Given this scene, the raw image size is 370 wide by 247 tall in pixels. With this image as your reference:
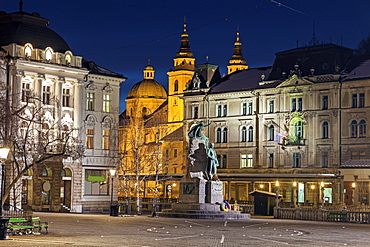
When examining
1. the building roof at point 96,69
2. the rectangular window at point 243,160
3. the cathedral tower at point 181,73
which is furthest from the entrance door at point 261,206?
the cathedral tower at point 181,73

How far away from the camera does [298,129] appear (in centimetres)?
8794

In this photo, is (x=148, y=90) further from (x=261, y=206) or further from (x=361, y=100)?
(x=261, y=206)

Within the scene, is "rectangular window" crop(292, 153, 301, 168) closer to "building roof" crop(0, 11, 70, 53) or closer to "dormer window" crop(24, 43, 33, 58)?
"building roof" crop(0, 11, 70, 53)

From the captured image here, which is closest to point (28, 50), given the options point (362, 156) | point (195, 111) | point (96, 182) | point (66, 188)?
point (66, 188)

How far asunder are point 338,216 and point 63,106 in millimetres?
28333

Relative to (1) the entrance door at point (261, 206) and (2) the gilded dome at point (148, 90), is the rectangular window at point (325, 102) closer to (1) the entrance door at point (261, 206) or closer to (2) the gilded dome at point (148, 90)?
(1) the entrance door at point (261, 206)

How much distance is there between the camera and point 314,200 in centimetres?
8462

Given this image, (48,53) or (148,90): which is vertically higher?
(148,90)

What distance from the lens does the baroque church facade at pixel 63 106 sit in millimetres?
Result: 65188

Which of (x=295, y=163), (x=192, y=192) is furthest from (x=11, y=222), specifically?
(x=295, y=163)

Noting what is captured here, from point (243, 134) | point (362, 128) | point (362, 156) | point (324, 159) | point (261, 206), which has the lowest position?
point (261, 206)

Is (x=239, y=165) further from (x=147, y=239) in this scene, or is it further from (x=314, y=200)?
(x=147, y=239)

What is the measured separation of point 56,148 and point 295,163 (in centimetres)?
3252

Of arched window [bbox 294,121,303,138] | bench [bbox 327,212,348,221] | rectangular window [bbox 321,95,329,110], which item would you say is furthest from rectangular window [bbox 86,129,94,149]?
rectangular window [bbox 321,95,329,110]
